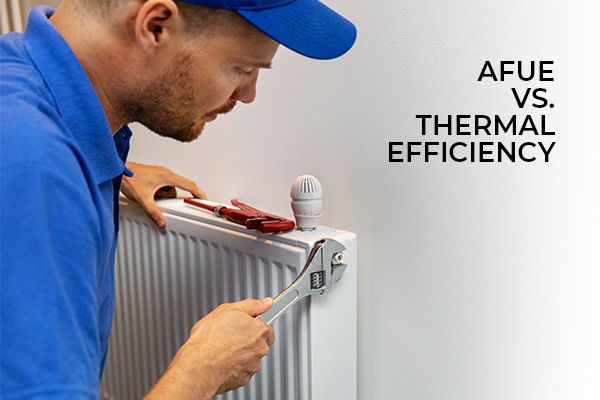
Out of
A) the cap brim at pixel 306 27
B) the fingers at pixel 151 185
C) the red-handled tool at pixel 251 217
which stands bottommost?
the red-handled tool at pixel 251 217

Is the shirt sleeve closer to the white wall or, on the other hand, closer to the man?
the man

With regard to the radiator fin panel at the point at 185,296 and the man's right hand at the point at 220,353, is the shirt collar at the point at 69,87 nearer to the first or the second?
the man's right hand at the point at 220,353

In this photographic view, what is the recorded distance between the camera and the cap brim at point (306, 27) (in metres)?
0.77

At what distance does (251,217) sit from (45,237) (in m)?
0.53

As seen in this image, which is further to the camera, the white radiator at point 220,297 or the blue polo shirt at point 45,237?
the white radiator at point 220,297

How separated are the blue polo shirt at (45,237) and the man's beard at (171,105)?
0.10m

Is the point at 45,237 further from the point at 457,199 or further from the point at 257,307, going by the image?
the point at 457,199

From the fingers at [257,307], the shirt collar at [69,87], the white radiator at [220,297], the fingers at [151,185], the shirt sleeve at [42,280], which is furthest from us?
the fingers at [151,185]

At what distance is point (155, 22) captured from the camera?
0.75 metres

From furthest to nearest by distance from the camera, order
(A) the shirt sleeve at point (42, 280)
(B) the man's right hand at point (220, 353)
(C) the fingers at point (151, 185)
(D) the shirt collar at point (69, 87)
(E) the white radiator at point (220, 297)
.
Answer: (C) the fingers at point (151, 185) → (E) the white radiator at point (220, 297) → (B) the man's right hand at point (220, 353) → (D) the shirt collar at point (69, 87) → (A) the shirt sleeve at point (42, 280)

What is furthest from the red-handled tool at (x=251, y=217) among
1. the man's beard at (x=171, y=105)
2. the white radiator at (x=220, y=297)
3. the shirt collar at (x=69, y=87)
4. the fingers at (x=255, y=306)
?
the shirt collar at (x=69, y=87)

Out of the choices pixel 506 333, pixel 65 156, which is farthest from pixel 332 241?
→ pixel 65 156

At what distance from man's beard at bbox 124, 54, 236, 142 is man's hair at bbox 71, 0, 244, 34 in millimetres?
37

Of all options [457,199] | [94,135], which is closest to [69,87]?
[94,135]
